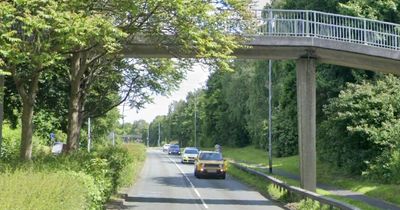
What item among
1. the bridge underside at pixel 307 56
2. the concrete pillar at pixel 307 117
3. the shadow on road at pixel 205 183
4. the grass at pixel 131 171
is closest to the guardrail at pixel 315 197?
the concrete pillar at pixel 307 117

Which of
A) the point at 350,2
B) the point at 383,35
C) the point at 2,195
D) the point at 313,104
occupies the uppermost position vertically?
the point at 350,2

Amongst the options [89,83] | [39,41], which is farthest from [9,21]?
[89,83]

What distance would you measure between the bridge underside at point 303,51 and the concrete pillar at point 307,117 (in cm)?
59

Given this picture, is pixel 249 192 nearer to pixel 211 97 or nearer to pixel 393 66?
pixel 393 66

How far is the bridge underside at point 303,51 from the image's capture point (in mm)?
22953

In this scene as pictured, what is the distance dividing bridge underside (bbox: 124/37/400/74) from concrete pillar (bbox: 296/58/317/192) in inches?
23.1

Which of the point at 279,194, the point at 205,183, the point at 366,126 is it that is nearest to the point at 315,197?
the point at 279,194

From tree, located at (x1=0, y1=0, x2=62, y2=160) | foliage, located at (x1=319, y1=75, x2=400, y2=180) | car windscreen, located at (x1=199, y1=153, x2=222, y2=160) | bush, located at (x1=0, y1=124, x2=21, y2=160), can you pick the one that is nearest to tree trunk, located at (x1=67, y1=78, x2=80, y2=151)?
tree, located at (x1=0, y1=0, x2=62, y2=160)

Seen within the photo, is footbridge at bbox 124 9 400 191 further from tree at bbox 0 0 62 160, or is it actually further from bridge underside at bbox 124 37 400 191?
tree at bbox 0 0 62 160

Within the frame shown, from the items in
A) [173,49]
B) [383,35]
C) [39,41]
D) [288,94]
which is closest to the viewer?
[39,41]

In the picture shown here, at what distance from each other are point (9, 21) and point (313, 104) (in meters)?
15.2

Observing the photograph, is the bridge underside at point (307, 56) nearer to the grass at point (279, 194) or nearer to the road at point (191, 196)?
the grass at point (279, 194)

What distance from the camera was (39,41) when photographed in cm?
1291

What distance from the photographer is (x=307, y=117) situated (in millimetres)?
23922
